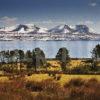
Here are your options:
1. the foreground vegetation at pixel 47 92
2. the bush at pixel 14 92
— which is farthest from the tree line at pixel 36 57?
the bush at pixel 14 92

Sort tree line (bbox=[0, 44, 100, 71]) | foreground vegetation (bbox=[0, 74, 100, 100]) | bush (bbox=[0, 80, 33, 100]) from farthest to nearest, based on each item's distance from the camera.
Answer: tree line (bbox=[0, 44, 100, 71]), foreground vegetation (bbox=[0, 74, 100, 100]), bush (bbox=[0, 80, 33, 100])

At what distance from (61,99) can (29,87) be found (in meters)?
3.28

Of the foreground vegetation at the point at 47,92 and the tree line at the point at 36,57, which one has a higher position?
the tree line at the point at 36,57

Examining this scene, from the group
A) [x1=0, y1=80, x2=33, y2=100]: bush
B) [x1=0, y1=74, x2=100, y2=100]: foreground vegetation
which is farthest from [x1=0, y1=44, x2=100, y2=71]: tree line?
[x1=0, y1=80, x2=33, y2=100]: bush

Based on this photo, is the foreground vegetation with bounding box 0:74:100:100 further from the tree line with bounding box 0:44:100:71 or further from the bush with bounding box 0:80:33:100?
the tree line with bounding box 0:44:100:71

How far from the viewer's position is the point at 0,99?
8430mm

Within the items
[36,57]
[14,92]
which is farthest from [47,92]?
[36,57]

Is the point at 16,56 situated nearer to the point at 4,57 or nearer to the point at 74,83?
the point at 4,57

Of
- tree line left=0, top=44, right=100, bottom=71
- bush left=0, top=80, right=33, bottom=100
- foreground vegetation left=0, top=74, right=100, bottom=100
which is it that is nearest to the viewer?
bush left=0, top=80, right=33, bottom=100

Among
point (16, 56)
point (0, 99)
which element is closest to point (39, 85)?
point (0, 99)

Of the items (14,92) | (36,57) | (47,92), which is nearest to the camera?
(14,92)

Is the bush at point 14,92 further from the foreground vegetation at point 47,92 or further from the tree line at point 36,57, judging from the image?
the tree line at point 36,57

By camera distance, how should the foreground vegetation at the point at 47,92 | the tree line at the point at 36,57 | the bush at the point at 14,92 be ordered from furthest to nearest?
the tree line at the point at 36,57 → the foreground vegetation at the point at 47,92 → the bush at the point at 14,92

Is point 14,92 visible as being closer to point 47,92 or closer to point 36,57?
point 47,92
